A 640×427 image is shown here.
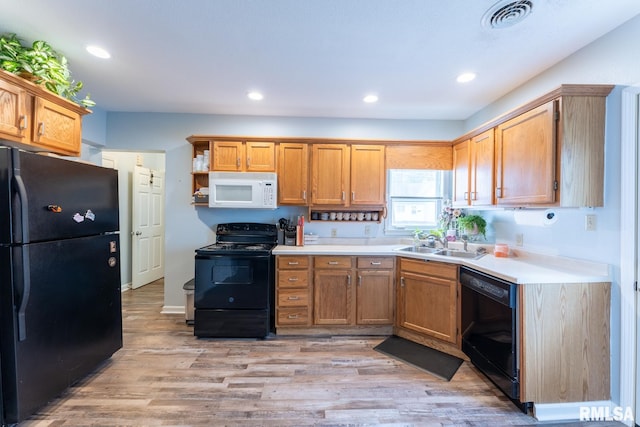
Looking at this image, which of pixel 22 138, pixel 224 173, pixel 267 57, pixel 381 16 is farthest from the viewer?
pixel 224 173

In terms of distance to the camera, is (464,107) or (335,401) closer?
(335,401)

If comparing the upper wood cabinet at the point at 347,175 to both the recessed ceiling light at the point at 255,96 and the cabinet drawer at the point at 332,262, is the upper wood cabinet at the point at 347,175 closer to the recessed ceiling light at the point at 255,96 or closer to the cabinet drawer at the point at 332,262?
the cabinet drawer at the point at 332,262

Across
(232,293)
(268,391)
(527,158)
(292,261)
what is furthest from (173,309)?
(527,158)

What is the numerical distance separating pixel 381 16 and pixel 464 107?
76.2 inches

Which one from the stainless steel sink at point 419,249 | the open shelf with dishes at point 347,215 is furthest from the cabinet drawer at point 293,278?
the stainless steel sink at point 419,249

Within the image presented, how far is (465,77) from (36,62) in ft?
10.9

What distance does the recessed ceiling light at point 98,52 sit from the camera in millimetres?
2023

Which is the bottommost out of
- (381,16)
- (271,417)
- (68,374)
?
(271,417)

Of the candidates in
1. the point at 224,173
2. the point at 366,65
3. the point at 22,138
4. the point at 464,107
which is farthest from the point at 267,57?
the point at 464,107

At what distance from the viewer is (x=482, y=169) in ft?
8.60

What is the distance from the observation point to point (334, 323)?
9.50 feet

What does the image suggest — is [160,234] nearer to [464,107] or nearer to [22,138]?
[22,138]

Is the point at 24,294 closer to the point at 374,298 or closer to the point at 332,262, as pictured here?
the point at 332,262

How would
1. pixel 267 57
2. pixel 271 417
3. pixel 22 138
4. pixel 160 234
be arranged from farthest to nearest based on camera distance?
pixel 160 234
pixel 267 57
pixel 22 138
pixel 271 417
